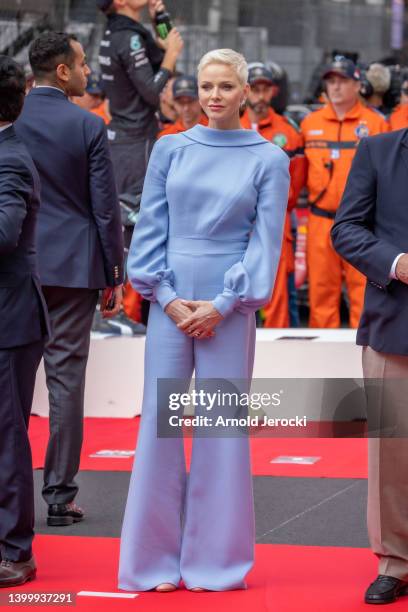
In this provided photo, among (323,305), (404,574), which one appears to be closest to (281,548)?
(404,574)

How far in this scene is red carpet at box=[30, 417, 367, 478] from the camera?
6.79m

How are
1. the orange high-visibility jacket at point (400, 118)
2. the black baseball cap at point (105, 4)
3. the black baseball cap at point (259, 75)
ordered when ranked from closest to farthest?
the black baseball cap at point (105, 4), the black baseball cap at point (259, 75), the orange high-visibility jacket at point (400, 118)

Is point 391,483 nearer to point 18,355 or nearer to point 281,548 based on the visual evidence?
point 281,548

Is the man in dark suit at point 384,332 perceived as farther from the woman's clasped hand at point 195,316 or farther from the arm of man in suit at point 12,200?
the arm of man in suit at point 12,200

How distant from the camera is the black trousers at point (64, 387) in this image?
19.0 feet

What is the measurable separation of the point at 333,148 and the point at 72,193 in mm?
4090

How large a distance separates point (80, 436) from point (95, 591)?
4.41ft

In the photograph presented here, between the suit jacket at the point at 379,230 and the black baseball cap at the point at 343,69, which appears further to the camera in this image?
the black baseball cap at the point at 343,69

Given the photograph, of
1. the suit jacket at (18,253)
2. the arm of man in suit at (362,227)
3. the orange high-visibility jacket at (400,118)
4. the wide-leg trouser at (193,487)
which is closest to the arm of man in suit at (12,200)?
the suit jacket at (18,253)

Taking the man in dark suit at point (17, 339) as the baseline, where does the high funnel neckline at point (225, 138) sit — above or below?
above

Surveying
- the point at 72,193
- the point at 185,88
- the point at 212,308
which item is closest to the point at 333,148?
the point at 185,88

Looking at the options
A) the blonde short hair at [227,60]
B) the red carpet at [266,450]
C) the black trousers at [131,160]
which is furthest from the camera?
the black trousers at [131,160]

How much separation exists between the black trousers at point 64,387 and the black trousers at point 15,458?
1.14 metres

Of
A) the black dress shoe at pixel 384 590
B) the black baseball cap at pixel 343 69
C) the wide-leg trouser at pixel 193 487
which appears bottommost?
the black dress shoe at pixel 384 590
